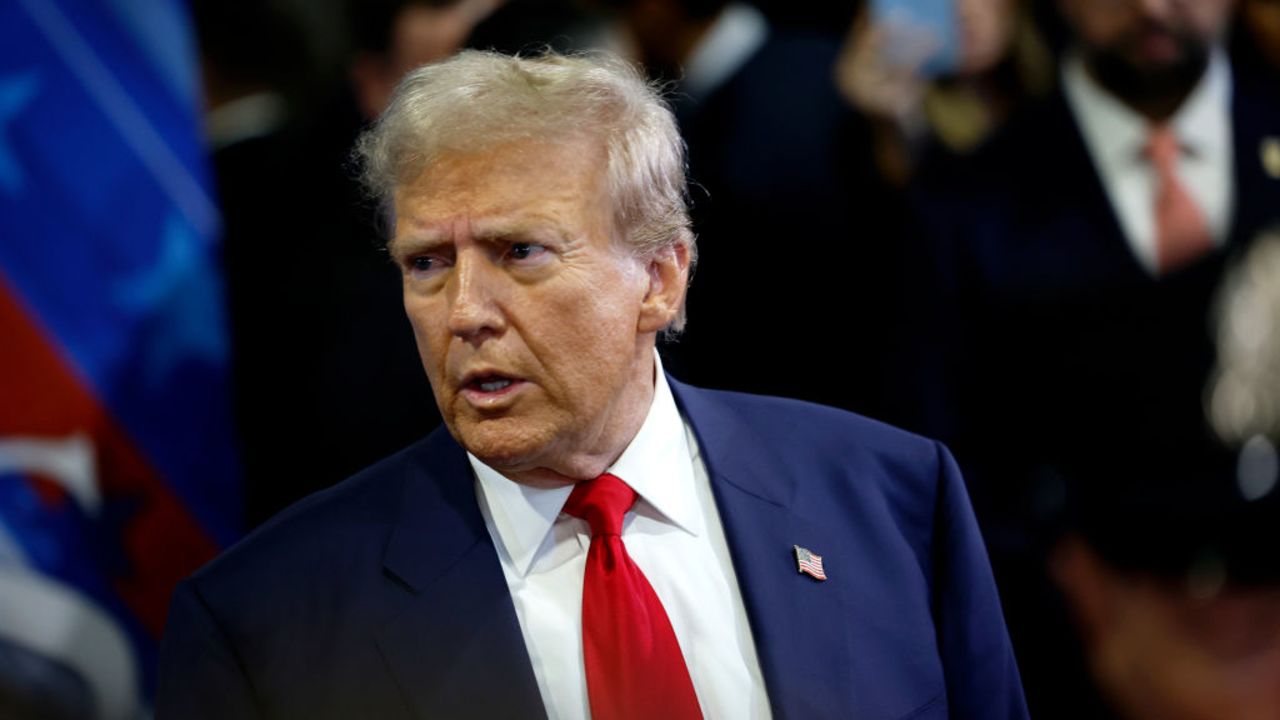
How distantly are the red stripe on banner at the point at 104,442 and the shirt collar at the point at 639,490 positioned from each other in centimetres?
137

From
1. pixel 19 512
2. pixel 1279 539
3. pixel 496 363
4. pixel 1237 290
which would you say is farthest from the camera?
pixel 19 512

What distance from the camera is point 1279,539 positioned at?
1.26 meters

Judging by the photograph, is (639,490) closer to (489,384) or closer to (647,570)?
(647,570)

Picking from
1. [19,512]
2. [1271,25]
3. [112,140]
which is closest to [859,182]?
[1271,25]

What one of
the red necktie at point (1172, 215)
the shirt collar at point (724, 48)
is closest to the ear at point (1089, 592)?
the red necktie at point (1172, 215)

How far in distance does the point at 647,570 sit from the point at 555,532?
127 mm

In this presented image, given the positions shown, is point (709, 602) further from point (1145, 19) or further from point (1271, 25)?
point (1271, 25)

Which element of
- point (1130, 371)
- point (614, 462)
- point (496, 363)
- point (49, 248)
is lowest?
point (1130, 371)

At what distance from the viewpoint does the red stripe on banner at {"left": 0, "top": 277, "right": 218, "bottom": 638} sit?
3104mm

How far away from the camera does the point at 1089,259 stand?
2752 millimetres

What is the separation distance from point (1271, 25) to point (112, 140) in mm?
2254

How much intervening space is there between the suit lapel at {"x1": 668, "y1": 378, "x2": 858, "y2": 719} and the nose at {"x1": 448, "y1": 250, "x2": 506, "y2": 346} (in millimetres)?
365

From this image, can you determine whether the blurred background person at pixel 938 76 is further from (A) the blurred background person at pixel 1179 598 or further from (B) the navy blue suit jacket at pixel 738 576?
(A) the blurred background person at pixel 1179 598

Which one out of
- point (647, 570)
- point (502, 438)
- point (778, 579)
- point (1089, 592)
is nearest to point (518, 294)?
point (502, 438)
